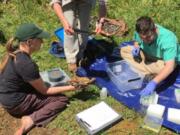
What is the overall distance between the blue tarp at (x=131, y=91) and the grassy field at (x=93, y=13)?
9cm

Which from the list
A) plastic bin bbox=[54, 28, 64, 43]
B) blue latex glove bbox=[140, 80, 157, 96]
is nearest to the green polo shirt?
blue latex glove bbox=[140, 80, 157, 96]

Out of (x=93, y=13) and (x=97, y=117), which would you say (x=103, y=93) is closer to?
(x=97, y=117)

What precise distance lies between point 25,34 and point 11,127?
1.22 m

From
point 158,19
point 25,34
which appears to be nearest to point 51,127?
point 25,34

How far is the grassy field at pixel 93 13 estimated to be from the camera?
5.23 meters

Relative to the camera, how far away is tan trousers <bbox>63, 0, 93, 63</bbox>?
18.5 feet

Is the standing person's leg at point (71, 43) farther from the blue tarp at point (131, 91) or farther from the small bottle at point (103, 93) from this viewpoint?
the small bottle at point (103, 93)

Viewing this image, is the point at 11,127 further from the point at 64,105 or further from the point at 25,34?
the point at 25,34

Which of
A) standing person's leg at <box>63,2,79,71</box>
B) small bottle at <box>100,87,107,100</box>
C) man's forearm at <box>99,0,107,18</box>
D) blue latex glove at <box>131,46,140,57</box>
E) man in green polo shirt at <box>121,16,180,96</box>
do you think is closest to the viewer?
man in green polo shirt at <box>121,16,180,96</box>

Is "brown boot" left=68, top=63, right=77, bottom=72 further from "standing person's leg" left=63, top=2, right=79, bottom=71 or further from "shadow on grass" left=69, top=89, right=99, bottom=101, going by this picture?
"shadow on grass" left=69, top=89, right=99, bottom=101

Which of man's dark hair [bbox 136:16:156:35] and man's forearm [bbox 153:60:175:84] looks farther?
man's forearm [bbox 153:60:175:84]

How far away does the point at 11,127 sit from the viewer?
5.13m

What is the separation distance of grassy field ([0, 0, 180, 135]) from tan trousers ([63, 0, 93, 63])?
284 mm

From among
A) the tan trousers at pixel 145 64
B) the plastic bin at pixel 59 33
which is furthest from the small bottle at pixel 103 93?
the plastic bin at pixel 59 33
